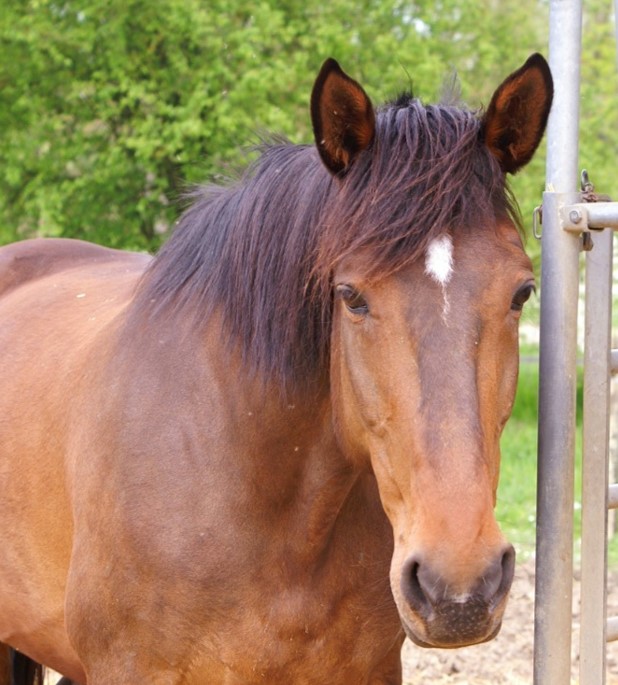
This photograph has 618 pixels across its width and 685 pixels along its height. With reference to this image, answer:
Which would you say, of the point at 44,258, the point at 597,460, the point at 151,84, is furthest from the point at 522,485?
the point at 597,460

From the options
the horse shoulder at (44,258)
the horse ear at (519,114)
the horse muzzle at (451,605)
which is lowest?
the horse muzzle at (451,605)

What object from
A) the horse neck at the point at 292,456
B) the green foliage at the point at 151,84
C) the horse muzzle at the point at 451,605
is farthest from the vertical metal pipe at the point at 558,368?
the green foliage at the point at 151,84

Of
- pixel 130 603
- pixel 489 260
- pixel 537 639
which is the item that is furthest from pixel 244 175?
pixel 537 639

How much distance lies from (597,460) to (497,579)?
0.82 metres

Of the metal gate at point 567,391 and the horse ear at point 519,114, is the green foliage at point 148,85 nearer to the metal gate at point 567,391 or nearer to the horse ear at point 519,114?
the metal gate at point 567,391

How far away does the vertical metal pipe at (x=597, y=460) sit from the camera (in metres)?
2.79

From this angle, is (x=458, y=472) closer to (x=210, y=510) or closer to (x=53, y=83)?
(x=210, y=510)

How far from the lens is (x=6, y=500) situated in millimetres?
3443

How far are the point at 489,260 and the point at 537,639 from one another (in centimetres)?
109

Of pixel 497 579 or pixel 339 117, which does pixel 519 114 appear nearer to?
pixel 339 117

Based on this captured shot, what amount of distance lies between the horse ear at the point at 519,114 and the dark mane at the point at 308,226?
0.18ft

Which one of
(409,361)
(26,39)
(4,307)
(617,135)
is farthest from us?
(617,135)

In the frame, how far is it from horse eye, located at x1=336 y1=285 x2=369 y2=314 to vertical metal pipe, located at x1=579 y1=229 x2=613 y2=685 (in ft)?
2.43

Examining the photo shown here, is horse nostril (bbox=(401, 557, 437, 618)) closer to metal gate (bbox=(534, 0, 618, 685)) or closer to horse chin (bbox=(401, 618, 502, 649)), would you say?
horse chin (bbox=(401, 618, 502, 649))
